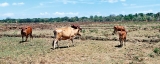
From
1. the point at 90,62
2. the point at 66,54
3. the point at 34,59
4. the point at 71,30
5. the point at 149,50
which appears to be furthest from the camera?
the point at 71,30

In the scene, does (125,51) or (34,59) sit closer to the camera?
(34,59)

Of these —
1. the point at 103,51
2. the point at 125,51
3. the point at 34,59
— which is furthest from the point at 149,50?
the point at 34,59

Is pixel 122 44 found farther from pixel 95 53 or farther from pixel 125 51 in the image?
pixel 95 53

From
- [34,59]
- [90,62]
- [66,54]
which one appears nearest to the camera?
[90,62]

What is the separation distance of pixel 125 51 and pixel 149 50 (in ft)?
6.40

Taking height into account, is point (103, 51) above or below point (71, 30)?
below

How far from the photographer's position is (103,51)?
1977cm

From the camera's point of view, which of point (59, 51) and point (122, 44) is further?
point (122, 44)

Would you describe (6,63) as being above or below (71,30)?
below

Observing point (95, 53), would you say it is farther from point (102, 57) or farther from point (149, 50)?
point (149, 50)

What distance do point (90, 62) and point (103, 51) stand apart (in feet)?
12.1

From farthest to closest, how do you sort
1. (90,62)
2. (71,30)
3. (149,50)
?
(71,30) → (149,50) → (90,62)

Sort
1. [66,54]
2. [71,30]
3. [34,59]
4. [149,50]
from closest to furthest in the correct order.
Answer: [34,59] < [66,54] < [149,50] < [71,30]

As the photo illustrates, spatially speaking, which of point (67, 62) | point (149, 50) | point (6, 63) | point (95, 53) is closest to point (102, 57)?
point (95, 53)
